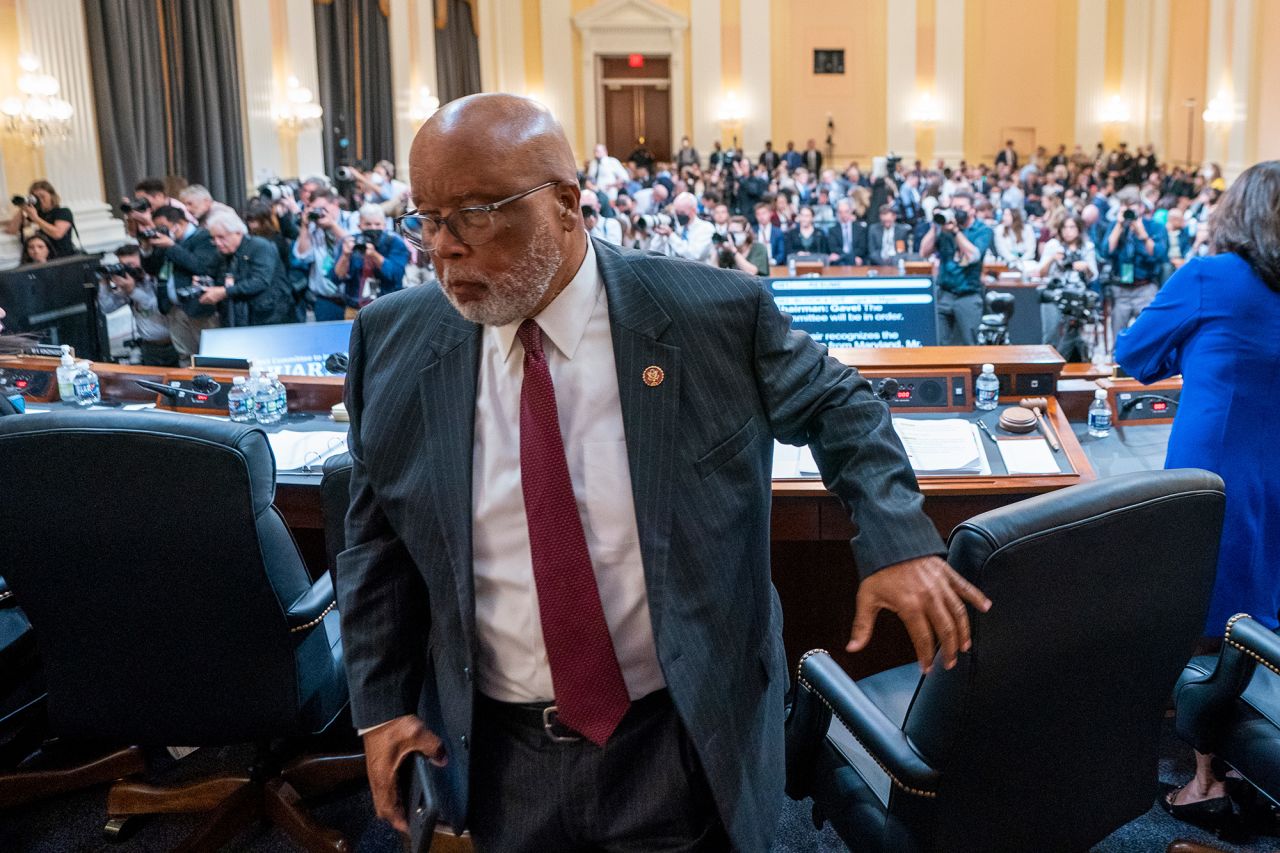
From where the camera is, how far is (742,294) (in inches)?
57.9

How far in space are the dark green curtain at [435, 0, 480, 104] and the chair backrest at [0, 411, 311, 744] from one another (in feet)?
58.0

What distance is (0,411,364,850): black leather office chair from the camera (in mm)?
2012

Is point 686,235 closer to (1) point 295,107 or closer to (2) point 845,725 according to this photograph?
Result: (2) point 845,725

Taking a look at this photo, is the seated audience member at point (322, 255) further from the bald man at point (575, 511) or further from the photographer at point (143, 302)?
the bald man at point (575, 511)

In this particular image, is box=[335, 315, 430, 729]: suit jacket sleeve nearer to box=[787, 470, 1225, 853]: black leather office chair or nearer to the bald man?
the bald man

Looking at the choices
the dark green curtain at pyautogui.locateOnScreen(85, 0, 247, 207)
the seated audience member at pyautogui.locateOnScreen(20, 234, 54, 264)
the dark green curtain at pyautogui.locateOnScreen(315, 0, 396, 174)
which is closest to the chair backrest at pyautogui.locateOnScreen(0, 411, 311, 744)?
the seated audience member at pyautogui.locateOnScreen(20, 234, 54, 264)

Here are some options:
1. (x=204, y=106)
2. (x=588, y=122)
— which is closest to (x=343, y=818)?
(x=204, y=106)

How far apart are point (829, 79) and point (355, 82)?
36.0 ft

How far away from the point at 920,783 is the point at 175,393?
269 cm

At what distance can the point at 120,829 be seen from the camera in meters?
2.63

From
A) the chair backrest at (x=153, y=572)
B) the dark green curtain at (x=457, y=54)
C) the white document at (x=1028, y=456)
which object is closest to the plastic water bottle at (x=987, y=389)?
the white document at (x=1028, y=456)

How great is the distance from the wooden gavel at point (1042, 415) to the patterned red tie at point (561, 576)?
5.57 ft

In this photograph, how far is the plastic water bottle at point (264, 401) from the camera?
3457mm

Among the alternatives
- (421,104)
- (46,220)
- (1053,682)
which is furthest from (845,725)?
(421,104)
